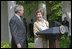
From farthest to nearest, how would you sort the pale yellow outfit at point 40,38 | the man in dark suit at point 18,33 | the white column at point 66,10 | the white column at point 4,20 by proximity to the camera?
the white column at point 66,10
the white column at point 4,20
the pale yellow outfit at point 40,38
the man in dark suit at point 18,33

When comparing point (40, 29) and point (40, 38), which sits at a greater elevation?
point (40, 29)

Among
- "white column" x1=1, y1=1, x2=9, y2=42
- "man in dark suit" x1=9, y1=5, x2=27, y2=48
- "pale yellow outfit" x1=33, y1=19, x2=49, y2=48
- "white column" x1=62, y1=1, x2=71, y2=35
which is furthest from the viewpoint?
"white column" x1=62, y1=1, x2=71, y2=35

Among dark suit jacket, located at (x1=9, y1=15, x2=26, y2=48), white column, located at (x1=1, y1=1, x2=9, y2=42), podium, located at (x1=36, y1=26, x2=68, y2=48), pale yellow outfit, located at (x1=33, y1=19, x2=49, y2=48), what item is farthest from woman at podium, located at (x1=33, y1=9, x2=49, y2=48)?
white column, located at (x1=1, y1=1, x2=9, y2=42)

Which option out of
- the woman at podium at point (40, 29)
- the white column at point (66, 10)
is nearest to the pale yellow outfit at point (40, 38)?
the woman at podium at point (40, 29)

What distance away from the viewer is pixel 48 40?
658cm

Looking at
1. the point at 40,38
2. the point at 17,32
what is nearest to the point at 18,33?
the point at 17,32

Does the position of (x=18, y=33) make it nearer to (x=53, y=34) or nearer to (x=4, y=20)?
(x=53, y=34)

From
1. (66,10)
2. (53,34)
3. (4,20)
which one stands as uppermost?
(66,10)

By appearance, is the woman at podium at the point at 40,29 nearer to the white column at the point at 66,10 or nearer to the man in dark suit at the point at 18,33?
the man in dark suit at the point at 18,33

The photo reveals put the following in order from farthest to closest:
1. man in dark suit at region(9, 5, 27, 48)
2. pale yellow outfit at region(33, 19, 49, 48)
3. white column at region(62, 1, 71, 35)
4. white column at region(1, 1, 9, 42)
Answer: white column at region(62, 1, 71, 35) → white column at region(1, 1, 9, 42) → pale yellow outfit at region(33, 19, 49, 48) → man in dark suit at region(9, 5, 27, 48)

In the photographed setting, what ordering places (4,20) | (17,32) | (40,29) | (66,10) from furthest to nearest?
(66,10), (4,20), (40,29), (17,32)

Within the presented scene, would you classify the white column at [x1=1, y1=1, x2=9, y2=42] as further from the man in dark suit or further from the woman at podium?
the man in dark suit

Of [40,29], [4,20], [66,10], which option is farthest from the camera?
[66,10]

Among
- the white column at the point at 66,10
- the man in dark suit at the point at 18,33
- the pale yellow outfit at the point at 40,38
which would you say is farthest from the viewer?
the white column at the point at 66,10
